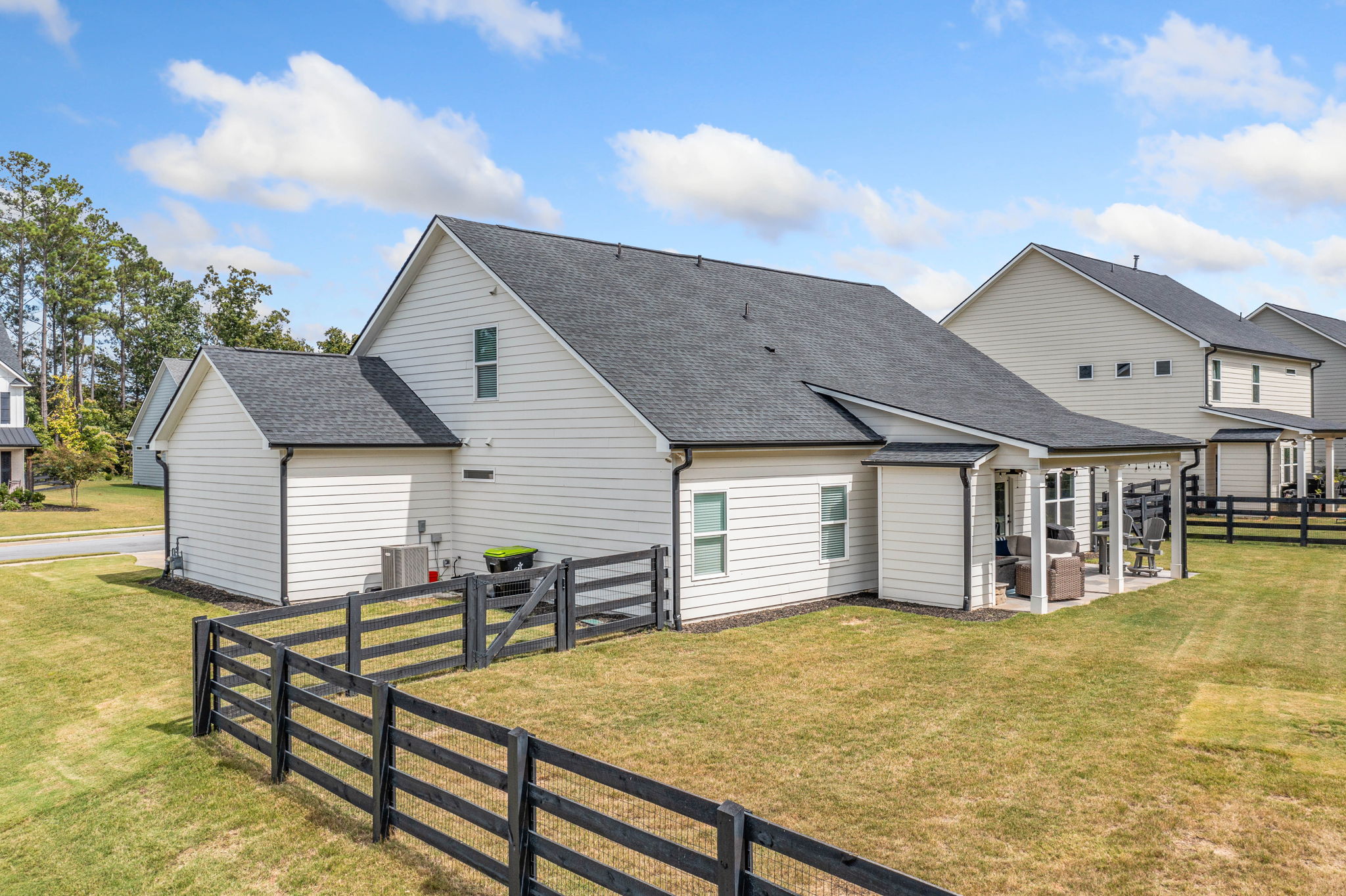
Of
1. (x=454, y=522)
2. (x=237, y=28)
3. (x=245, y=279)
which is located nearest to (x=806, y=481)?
(x=454, y=522)

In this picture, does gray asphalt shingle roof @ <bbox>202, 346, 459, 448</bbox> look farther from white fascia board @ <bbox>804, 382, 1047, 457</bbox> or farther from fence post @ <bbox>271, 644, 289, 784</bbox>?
fence post @ <bbox>271, 644, 289, 784</bbox>

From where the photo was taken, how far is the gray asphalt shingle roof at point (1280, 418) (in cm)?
2872

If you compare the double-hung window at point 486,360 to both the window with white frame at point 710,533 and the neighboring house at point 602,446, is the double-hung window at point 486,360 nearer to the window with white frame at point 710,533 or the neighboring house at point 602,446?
the neighboring house at point 602,446

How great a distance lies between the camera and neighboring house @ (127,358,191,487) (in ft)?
156

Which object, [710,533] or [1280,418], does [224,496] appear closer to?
[710,533]

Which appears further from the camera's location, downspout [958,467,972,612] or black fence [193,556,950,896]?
downspout [958,467,972,612]

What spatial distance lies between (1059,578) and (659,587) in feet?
23.6

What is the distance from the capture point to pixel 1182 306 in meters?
33.0

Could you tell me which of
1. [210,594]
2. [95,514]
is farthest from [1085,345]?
[95,514]

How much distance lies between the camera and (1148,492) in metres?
26.0

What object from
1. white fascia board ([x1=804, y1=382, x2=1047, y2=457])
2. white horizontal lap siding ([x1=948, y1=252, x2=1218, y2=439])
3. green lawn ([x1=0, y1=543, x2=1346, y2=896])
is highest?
white horizontal lap siding ([x1=948, y1=252, x2=1218, y2=439])

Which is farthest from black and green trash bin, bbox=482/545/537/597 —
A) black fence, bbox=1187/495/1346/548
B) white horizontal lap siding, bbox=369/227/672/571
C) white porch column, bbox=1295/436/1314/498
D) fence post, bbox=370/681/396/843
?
white porch column, bbox=1295/436/1314/498

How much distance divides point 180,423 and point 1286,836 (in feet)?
63.8

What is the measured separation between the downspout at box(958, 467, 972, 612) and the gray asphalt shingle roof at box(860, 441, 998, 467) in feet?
0.86
